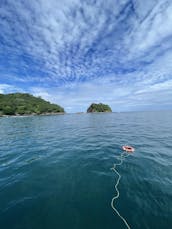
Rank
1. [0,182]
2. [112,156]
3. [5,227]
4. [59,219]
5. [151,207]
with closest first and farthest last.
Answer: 1. [5,227]
2. [59,219]
3. [151,207]
4. [0,182]
5. [112,156]

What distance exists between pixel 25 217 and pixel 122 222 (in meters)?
3.19

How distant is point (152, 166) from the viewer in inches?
309

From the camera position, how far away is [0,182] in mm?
6484

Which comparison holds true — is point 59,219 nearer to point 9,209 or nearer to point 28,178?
point 9,209

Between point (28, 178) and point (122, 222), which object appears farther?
point (28, 178)

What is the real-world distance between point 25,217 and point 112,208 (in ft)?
9.83

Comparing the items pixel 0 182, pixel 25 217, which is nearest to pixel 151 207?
pixel 25 217

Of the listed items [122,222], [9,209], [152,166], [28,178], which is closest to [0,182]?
[28,178]

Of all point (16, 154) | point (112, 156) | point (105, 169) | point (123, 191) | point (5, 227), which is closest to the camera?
point (5, 227)

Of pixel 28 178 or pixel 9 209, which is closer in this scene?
pixel 9 209

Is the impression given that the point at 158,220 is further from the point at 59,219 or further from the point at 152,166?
the point at 152,166

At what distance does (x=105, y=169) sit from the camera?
25.4 ft

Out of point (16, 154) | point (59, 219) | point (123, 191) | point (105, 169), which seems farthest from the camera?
point (16, 154)

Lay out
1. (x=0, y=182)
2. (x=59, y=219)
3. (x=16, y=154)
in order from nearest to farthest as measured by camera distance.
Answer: (x=59, y=219) → (x=0, y=182) → (x=16, y=154)
